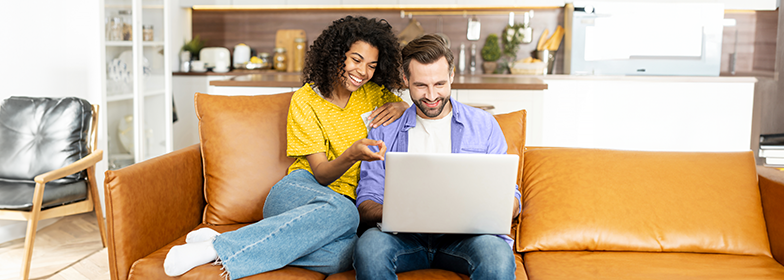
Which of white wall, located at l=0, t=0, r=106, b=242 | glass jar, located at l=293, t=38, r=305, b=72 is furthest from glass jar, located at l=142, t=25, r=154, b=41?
glass jar, located at l=293, t=38, r=305, b=72

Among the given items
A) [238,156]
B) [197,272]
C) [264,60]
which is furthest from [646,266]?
[264,60]

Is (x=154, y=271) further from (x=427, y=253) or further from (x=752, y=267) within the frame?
(x=752, y=267)

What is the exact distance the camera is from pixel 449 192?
131cm

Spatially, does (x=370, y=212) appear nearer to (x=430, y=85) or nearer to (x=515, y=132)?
(x=430, y=85)

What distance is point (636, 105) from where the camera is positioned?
418 centimetres

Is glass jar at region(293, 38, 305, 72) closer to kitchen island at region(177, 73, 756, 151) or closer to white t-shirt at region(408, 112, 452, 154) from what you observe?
kitchen island at region(177, 73, 756, 151)

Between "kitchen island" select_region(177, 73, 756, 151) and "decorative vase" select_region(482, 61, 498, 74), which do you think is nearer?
"kitchen island" select_region(177, 73, 756, 151)

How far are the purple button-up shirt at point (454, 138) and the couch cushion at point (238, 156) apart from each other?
354 millimetres

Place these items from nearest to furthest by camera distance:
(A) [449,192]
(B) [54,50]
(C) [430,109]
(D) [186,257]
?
(A) [449,192], (D) [186,257], (C) [430,109], (B) [54,50]

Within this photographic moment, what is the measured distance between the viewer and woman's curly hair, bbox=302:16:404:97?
5.71 ft

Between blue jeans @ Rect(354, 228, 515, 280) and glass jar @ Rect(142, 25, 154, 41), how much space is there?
9.16 ft

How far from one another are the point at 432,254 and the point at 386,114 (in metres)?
0.48

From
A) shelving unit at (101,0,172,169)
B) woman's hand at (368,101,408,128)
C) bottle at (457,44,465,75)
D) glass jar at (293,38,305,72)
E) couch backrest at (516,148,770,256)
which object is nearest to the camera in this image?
couch backrest at (516,148,770,256)

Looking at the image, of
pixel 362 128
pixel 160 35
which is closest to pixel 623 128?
pixel 362 128
